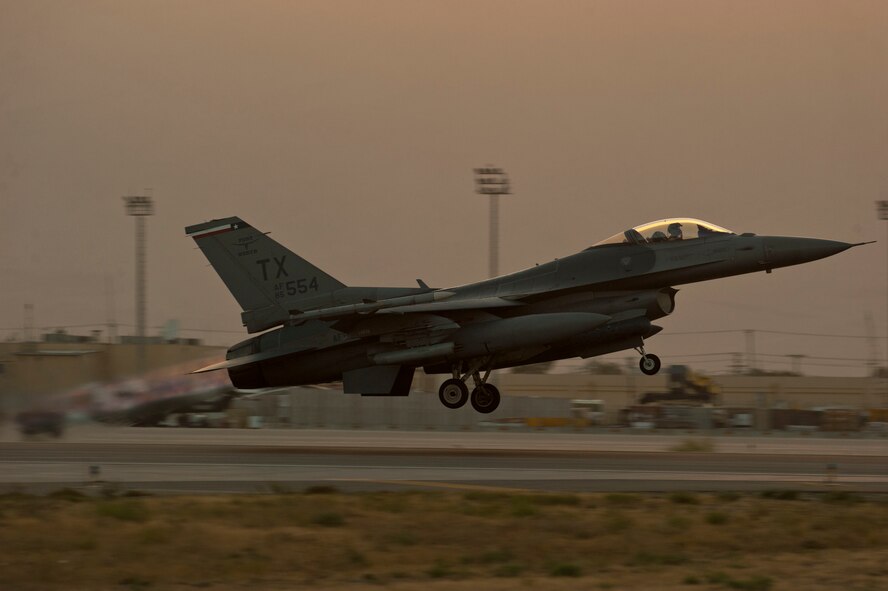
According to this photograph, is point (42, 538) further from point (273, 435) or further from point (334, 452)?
point (273, 435)

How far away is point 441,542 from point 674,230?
1409 cm

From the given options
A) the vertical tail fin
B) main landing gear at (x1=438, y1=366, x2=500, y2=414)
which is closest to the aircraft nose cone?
main landing gear at (x1=438, y1=366, x2=500, y2=414)

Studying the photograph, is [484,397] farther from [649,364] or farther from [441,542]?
[441,542]

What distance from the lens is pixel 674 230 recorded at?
1078 inches

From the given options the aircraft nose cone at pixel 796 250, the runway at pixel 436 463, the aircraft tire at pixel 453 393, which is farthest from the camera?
the aircraft tire at pixel 453 393

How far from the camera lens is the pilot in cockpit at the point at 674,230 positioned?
89.5 ft

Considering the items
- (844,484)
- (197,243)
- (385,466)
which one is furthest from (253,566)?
(197,243)

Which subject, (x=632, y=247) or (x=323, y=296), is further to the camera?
(x=323, y=296)

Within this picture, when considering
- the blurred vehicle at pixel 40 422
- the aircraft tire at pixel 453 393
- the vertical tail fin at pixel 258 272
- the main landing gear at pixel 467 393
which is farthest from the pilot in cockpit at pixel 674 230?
the blurred vehicle at pixel 40 422

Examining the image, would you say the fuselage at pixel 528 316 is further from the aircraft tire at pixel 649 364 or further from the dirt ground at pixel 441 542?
the dirt ground at pixel 441 542

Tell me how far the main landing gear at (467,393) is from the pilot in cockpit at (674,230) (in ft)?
19.8

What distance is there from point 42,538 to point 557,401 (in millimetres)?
37781

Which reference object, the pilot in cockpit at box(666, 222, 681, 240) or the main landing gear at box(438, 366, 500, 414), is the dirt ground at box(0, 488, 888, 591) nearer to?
the pilot in cockpit at box(666, 222, 681, 240)

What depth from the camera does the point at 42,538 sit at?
15.3 meters
